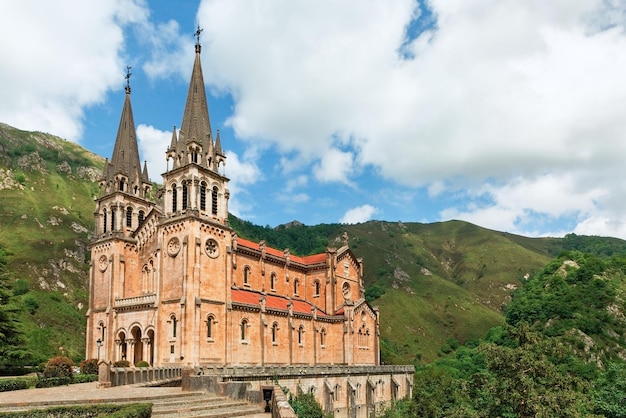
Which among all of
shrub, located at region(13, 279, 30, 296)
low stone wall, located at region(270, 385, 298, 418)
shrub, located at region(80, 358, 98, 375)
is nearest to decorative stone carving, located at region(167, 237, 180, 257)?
shrub, located at region(80, 358, 98, 375)

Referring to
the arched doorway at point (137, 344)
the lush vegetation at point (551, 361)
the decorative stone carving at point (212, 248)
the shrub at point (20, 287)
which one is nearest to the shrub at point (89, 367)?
the arched doorway at point (137, 344)

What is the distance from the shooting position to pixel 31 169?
14100 centimetres

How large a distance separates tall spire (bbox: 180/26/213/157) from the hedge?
1322 inches

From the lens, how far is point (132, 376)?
3247 cm

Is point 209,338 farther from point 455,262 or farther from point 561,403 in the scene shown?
point 455,262

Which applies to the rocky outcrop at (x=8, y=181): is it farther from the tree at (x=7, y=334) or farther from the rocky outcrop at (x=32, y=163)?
the tree at (x=7, y=334)

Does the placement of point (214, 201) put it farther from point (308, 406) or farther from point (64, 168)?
point (64, 168)

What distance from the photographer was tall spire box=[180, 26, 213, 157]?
4962 cm

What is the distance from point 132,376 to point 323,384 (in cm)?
1894

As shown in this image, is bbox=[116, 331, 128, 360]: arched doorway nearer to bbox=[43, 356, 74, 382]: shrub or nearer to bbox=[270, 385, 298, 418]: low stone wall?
bbox=[43, 356, 74, 382]: shrub

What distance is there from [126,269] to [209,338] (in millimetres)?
13244

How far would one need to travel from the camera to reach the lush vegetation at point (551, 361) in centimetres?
3095

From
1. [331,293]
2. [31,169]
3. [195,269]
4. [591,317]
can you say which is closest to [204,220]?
[195,269]

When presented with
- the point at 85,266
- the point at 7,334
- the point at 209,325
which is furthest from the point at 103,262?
the point at 85,266
